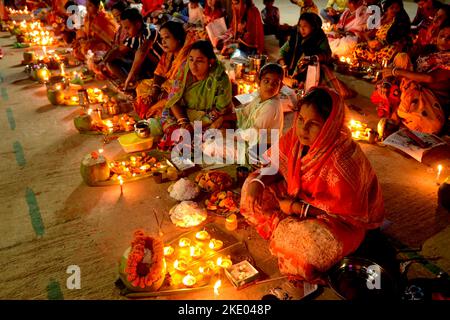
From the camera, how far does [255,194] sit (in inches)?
118

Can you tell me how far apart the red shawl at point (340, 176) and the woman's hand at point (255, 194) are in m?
0.39

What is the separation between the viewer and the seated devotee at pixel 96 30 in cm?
749

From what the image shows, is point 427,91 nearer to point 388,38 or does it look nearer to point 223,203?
point 388,38

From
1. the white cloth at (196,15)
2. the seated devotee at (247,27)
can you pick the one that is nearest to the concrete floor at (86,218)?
the seated devotee at (247,27)

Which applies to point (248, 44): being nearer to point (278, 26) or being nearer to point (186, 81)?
point (278, 26)

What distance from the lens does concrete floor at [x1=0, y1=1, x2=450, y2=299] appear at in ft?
9.59

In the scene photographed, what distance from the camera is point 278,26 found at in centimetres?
980

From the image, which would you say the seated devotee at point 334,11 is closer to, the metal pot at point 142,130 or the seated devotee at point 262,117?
the seated devotee at point 262,117

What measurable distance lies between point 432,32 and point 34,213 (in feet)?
18.4

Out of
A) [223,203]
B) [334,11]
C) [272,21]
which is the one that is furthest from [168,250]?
[334,11]

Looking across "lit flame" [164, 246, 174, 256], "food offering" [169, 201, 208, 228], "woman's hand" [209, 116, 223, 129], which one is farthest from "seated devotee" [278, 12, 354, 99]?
"lit flame" [164, 246, 174, 256]

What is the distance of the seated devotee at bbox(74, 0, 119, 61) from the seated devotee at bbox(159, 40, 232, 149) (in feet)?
11.9

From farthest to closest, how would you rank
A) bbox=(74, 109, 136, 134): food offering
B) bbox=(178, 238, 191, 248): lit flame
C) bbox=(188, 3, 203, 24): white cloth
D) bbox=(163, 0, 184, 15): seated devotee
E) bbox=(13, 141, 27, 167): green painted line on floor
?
bbox=(163, 0, 184, 15): seated devotee → bbox=(188, 3, 203, 24): white cloth → bbox=(74, 109, 136, 134): food offering → bbox=(13, 141, 27, 167): green painted line on floor → bbox=(178, 238, 191, 248): lit flame

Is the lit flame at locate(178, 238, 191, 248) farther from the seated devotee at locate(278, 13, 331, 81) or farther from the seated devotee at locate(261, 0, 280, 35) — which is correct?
the seated devotee at locate(261, 0, 280, 35)
